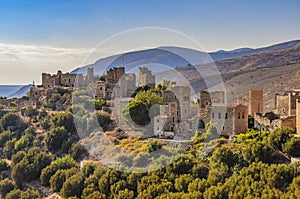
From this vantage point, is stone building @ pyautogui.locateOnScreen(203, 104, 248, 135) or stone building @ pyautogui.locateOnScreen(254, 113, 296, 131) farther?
stone building @ pyautogui.locateOnScreen(203, 104, 248, 135)

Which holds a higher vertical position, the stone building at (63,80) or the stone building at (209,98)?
the stone building at (63,80)

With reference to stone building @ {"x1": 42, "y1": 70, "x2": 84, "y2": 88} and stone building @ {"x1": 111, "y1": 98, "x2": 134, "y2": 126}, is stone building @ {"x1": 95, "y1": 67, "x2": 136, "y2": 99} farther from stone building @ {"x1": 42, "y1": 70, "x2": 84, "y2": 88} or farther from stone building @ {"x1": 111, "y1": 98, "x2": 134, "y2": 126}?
stone building @ {"x1": 42, "y1": 70, "x2": 84, "y2": 88}

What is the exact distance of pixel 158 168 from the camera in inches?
798

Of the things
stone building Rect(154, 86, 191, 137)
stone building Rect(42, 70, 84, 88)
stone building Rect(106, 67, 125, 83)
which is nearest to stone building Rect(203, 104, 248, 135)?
stone building Rect(154, 86, 191, 137)

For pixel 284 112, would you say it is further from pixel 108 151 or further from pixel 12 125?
pixel 12 125

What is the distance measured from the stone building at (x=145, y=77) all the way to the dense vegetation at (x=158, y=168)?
268 inches

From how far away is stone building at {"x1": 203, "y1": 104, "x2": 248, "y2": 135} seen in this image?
22.1 meters

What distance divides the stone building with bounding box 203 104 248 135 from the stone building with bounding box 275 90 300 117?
2741 millimetres

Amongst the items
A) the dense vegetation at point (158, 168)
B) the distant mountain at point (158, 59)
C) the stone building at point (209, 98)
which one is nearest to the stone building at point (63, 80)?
the distant mountain at point (158, 59)

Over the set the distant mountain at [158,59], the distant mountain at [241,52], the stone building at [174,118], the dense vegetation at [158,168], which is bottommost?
the dense vegetation at [158,168]

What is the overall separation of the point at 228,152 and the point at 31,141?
19.1 m

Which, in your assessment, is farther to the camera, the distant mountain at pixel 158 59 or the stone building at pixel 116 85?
the stone building at pixel 116 85

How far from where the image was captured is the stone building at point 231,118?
2208 cm

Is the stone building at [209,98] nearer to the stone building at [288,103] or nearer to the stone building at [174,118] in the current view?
the stone building at [174,118]
